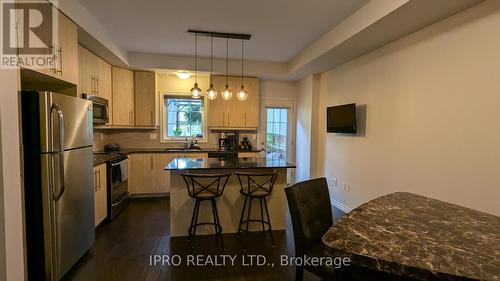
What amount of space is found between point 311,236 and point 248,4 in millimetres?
2400

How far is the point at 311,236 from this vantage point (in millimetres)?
1638

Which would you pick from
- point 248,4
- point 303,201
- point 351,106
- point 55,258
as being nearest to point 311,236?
point 303,201

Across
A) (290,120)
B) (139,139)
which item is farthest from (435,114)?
(139,139)

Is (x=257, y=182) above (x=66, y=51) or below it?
below

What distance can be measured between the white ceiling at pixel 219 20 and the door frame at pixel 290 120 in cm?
159

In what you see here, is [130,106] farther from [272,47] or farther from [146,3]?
[272,47]

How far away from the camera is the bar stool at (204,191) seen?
282 cm

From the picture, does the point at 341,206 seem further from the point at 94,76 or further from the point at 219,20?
the point at 94,76

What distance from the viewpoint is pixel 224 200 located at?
3.23 m

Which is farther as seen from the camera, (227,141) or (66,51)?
(227,141)

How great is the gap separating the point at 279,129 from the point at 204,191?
3.29 m

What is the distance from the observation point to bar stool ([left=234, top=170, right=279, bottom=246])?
2957 millimetres

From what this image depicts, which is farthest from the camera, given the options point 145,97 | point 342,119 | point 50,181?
point 145,97

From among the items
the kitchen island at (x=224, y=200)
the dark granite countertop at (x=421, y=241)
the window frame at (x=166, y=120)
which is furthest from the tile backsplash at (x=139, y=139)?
the dark granite countertop at (x=421, y=241)
